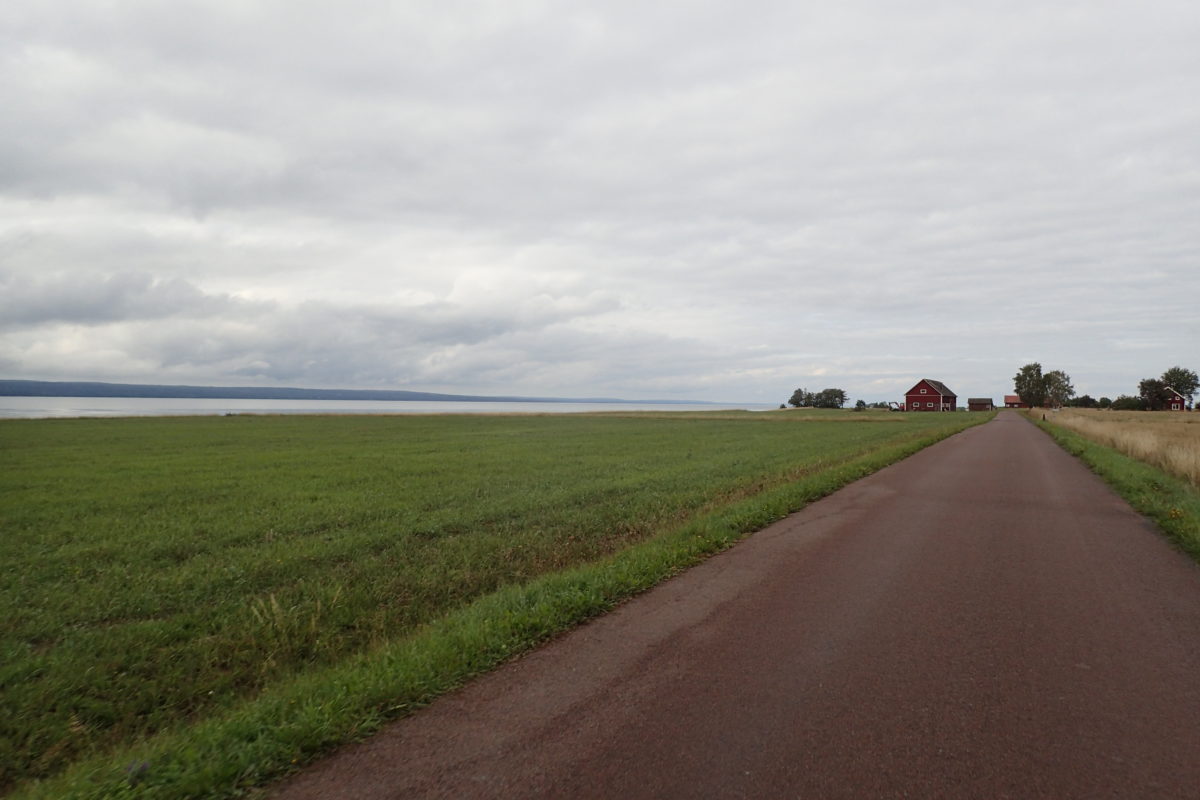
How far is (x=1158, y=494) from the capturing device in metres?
13.6

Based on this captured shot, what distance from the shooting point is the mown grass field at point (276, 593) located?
14.4 ft

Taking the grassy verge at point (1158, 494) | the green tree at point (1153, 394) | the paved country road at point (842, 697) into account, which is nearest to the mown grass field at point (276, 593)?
the paved country road at point (842, 697)

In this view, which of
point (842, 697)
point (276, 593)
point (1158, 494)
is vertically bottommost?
point (276, 593)

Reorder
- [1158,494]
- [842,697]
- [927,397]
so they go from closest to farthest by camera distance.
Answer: [842,697]
[1158,494]
[927,397]

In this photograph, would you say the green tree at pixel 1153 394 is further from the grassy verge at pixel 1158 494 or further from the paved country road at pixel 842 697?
the paved country road at pixel 842 697

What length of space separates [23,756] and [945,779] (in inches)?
244

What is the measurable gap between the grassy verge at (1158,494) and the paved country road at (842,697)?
236 centimetres

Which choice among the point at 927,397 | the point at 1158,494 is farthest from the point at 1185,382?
the point at 1158,494

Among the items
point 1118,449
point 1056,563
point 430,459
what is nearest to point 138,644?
point 1056,563

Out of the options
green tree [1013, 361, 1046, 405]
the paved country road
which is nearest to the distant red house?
green tree [1013, 361, 1046, 405]

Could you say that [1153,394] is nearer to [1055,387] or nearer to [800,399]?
[1055,387]

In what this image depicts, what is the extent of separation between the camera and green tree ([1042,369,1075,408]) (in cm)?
15788

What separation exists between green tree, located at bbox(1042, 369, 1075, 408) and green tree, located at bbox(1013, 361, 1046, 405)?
36.4 inches

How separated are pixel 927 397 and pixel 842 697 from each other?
481ft
